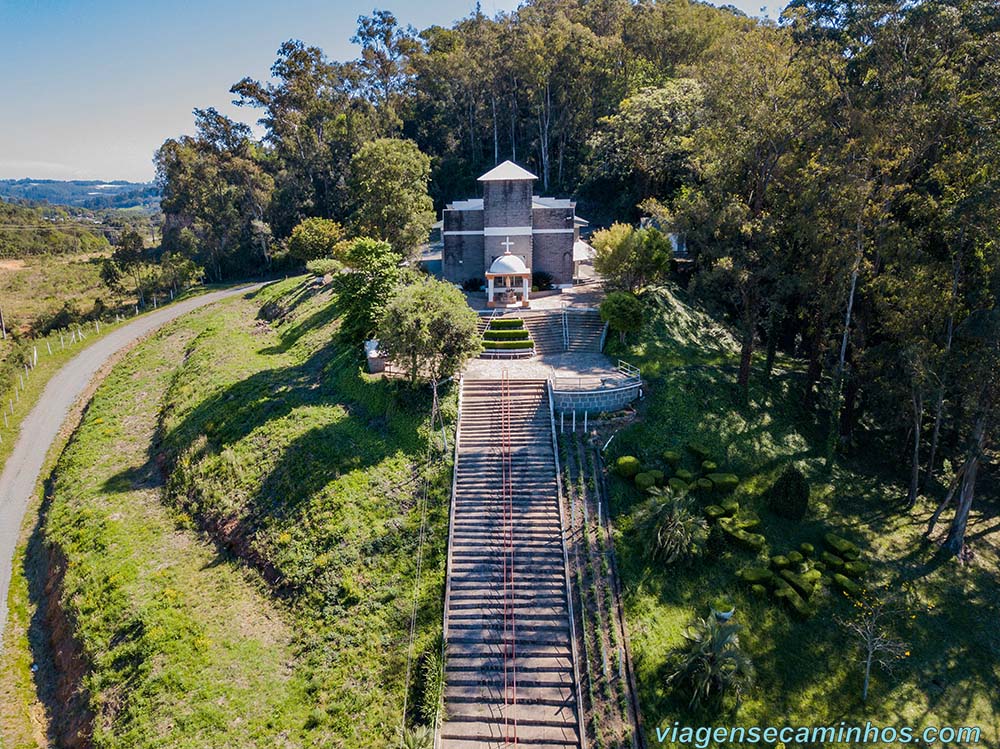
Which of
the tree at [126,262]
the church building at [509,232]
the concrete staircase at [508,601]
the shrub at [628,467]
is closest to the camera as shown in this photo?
the concrete staircase at [508,601]

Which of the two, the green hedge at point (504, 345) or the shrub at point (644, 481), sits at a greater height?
the green hedge at point (504, 345)

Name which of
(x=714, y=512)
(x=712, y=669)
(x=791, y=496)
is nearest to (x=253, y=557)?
(x=712, y=669)

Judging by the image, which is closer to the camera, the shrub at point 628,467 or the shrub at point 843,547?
the shrub at point 843,547

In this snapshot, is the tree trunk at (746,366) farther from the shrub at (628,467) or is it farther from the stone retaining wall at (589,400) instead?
the shrub at (628,467)

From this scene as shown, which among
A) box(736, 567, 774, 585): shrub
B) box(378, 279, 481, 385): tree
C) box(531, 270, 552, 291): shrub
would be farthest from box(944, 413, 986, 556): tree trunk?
box(531, 270, 552, 291): shrub

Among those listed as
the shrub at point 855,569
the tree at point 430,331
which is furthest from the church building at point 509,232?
the shrub at point 855,569

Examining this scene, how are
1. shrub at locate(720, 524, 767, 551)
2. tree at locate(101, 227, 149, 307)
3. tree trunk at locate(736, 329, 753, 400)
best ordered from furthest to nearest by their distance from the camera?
tree at locate(101, 227, 149, 307) → tree trunk at locate(736, 329, 753, 400) → shrub at locate(720, 524, 767, 551)

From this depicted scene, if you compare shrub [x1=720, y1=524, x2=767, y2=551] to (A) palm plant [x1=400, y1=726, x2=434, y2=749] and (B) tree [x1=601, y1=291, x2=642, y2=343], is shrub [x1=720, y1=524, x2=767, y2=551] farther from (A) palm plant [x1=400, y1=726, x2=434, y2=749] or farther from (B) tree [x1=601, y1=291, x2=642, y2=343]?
(B) tree [x1=601, y1=291, x2=642, y2=343]

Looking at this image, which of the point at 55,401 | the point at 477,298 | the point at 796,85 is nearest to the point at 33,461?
the point at 55,401
